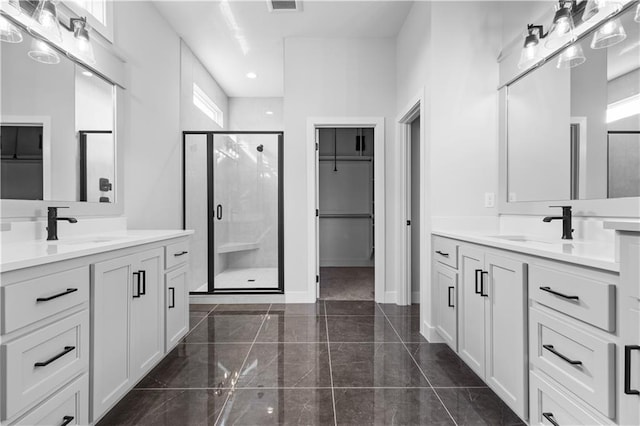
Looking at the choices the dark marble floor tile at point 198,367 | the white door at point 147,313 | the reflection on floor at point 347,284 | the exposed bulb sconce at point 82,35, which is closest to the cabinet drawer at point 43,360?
the white door at point 147,313

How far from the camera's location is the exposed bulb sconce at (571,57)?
5.95 feet

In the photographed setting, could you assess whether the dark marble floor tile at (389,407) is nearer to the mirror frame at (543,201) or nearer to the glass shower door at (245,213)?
the mirror frame at (543,201)

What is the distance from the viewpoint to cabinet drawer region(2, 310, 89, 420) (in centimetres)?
100

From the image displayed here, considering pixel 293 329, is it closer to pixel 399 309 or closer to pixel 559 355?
pixel 399 309

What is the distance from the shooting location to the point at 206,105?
455 centimetres

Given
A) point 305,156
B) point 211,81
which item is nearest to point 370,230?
point 305,156

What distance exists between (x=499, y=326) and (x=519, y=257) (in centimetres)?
40

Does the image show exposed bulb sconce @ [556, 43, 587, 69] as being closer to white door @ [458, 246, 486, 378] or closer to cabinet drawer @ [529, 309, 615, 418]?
white door @ [458, 246, 486, 378]

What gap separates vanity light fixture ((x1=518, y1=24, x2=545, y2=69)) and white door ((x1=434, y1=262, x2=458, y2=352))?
1.57 m

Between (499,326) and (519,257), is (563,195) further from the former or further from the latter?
(499,326)

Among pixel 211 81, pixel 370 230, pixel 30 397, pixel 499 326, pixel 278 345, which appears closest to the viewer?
pixel 30 397

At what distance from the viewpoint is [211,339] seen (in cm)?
260

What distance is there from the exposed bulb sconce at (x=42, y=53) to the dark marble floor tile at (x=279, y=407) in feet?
7.30

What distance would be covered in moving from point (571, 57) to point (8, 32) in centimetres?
311
